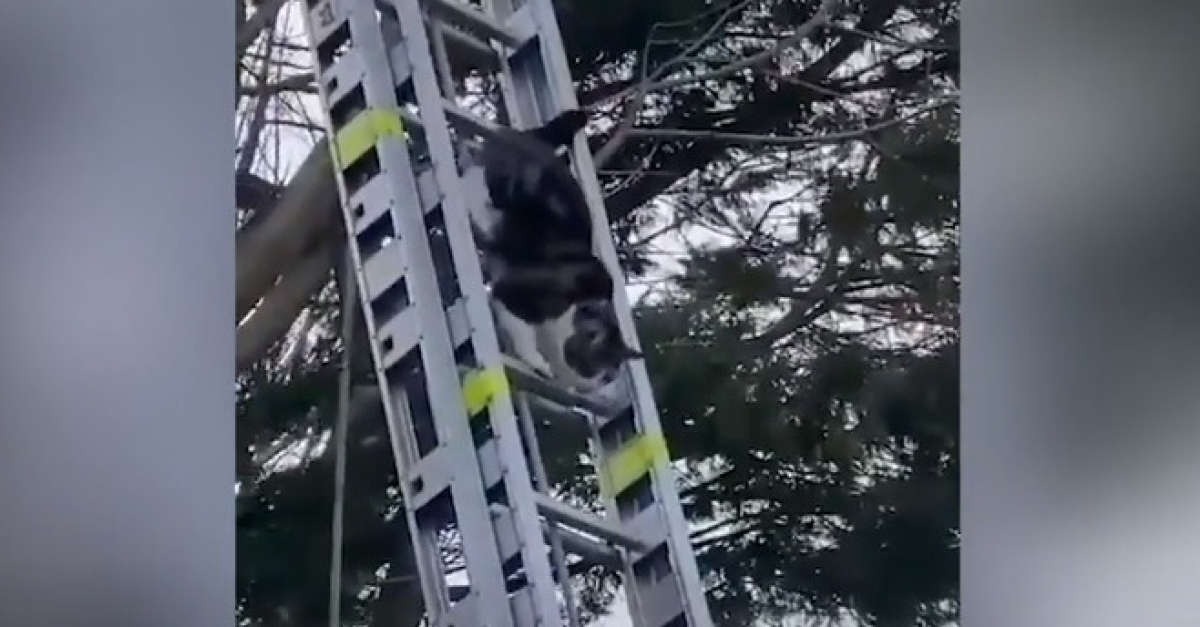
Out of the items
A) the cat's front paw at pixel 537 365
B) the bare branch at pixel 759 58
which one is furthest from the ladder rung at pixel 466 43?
the cat's front paw at pixel 537 365

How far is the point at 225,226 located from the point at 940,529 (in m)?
0.64

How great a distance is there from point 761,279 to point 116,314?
1.72 ft

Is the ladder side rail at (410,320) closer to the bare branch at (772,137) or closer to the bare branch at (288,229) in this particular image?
the bare branch at (288,229)

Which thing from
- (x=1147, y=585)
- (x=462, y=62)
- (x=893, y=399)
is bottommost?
(x=1147, y=585)

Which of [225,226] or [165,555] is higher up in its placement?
[225,226]

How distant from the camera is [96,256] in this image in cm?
122

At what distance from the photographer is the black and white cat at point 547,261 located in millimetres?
1243

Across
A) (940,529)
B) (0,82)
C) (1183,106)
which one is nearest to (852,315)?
(940,529)

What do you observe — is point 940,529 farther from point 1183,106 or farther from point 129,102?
point 129,102

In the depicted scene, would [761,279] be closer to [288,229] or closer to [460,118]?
[460,118]

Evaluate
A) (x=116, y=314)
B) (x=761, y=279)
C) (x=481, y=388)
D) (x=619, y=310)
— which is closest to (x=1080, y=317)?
(x=761, y=279)

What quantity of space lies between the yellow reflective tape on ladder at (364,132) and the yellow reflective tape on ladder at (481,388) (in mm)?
201

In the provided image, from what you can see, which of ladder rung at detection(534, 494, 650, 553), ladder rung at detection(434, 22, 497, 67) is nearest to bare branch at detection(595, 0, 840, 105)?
ladder rung at detection(434, 22, 497, 67)

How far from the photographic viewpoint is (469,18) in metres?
1.24
